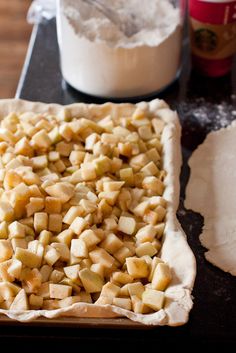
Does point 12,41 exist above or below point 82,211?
below

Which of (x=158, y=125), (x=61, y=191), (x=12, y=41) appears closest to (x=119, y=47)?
(x=158, y=125)

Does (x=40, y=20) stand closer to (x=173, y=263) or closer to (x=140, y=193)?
(x=140, y=193)

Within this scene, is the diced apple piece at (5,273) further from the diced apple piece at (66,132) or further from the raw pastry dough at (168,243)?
the diced apple piece at (66,132)

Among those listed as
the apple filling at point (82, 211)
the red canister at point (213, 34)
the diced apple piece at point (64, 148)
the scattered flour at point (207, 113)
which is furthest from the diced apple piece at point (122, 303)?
the red canister at point (213, 34)

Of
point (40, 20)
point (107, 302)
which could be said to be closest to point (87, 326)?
point (107, 302)

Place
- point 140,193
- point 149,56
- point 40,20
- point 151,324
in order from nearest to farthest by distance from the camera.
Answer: point 151,324
point 140,193
point 149,56
point 40,20

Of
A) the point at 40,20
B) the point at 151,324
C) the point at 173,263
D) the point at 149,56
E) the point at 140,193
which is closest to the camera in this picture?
the point at 151,324

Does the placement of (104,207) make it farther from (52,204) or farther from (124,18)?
(124,18)
